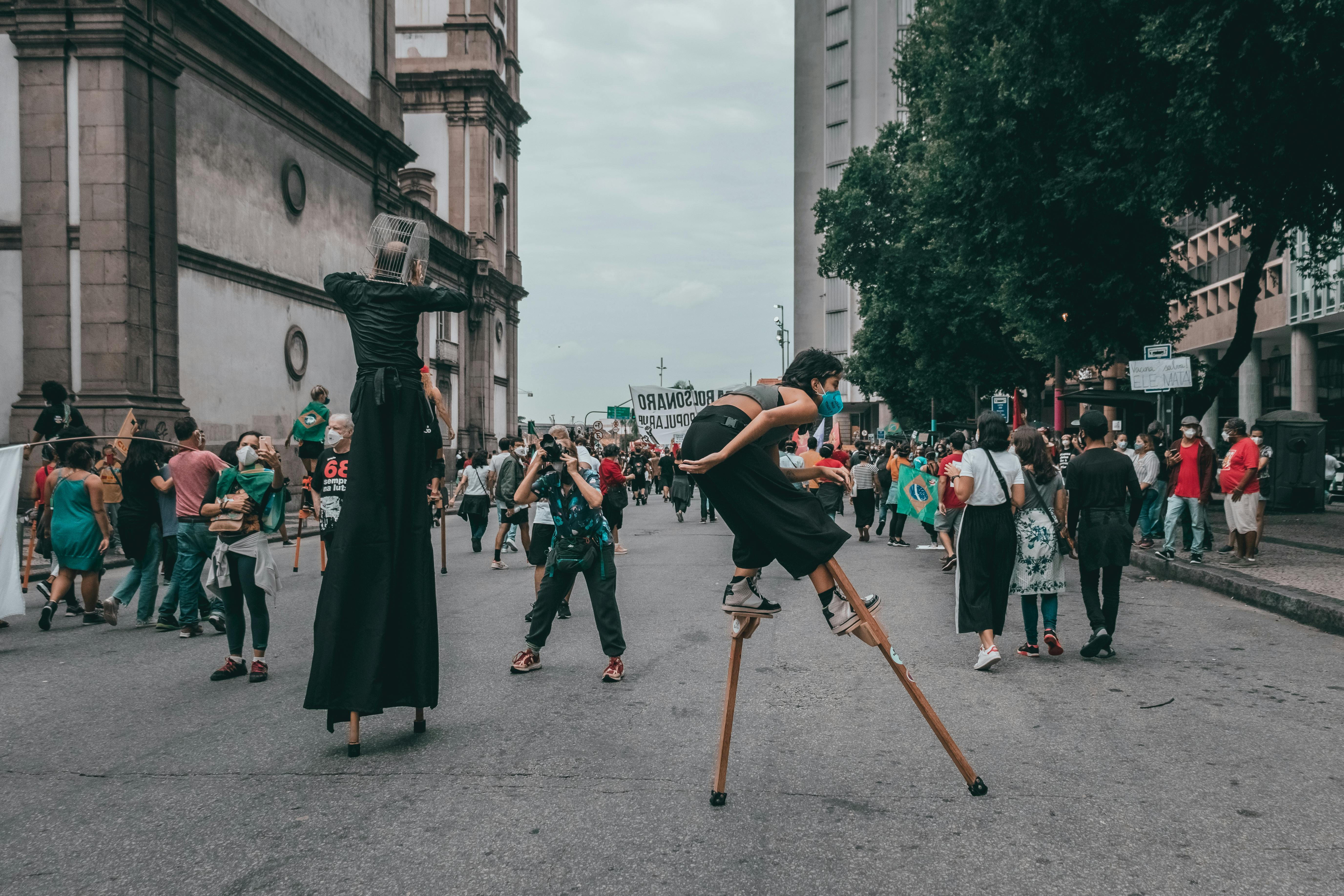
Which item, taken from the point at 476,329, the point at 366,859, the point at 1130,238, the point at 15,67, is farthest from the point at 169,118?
the point at 476,329

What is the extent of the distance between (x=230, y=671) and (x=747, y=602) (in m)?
4.13

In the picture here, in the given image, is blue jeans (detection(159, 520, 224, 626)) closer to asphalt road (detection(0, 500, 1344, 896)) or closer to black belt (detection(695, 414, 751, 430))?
asphalt road (detection(0, 500, 1344, 896))

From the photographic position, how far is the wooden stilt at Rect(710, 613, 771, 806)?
4309mm

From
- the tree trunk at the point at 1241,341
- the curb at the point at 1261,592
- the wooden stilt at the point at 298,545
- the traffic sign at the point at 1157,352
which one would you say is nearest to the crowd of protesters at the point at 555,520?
the curb at the point at 1261,592

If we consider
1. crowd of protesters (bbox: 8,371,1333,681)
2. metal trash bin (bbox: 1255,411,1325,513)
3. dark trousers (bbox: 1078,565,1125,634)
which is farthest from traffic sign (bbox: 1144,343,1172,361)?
dark trousers (bbox: 1078,565,1125,634)

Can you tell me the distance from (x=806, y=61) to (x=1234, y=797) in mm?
97042

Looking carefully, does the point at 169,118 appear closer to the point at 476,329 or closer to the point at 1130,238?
the point at 1130,238

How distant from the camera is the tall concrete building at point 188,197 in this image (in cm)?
1791

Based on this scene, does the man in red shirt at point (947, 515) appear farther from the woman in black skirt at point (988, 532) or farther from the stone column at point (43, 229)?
the stone column at point (43, 229)

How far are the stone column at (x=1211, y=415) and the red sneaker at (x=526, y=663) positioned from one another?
36269 millimetres

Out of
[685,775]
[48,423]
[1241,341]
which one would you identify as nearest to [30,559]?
[48,423]

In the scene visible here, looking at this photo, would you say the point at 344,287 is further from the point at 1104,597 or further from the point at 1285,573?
the point at 1285,573

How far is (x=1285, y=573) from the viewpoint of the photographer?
12.0m

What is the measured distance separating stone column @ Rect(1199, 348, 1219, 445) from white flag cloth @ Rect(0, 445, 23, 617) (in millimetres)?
37873
